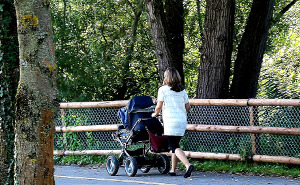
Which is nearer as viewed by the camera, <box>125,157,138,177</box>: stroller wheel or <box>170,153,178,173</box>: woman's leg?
<box>170,153,178,173</box>: woman's leg

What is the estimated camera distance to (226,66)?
1366 centimetres

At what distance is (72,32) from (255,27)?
580cm

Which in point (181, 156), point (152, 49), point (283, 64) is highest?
point (152, 49)

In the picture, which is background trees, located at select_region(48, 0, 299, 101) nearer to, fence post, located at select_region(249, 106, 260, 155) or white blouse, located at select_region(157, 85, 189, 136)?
fence post, located at select_region(249, 106, 260, 155)

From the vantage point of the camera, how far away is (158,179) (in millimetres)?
10633

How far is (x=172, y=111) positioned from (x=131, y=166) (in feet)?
4.92

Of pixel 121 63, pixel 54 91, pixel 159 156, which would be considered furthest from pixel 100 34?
pixel 54 91

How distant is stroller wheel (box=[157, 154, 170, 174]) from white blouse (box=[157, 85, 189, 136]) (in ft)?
3.12

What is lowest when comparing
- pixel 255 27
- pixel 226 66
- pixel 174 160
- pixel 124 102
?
pixel 174 160

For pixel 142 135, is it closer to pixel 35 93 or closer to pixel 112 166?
pixel 112 166

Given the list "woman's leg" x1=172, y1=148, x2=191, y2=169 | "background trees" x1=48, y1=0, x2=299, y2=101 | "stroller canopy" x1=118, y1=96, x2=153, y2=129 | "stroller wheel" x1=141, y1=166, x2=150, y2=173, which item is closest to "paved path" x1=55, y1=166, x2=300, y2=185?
"stroller wheel" x1=141, y1=166, x2=150, y2=173

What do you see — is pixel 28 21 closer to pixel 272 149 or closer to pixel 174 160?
pixel 174 160

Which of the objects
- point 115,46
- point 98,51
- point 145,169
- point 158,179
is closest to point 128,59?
point 115,46

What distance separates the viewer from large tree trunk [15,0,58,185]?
584 cm
